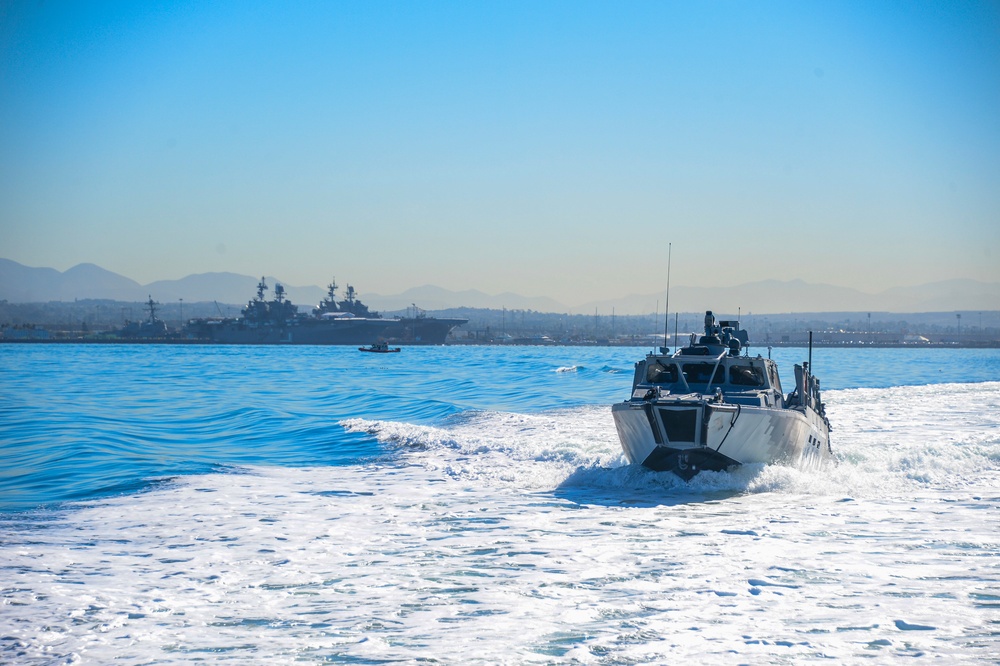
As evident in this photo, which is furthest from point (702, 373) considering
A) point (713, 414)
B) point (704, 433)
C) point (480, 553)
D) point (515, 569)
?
point (515, 569)

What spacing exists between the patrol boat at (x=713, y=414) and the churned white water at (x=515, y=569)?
46 centimetres

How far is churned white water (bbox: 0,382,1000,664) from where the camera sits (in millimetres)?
7668

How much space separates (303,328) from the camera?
174 metres

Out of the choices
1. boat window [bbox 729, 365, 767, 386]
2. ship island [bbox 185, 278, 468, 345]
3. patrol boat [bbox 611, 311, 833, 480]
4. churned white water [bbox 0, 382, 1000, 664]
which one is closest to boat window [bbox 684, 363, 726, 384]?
patrol boat [bbox 611, 311, 833, 480]

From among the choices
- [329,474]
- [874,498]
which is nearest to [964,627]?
[874,498]

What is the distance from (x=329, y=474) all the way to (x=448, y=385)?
1263 inches

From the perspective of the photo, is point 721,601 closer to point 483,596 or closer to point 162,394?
point 483,596

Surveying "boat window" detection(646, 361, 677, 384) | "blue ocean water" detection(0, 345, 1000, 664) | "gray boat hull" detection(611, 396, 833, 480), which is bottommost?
"blue ocean water" detection(0, 345, 1000, 664)

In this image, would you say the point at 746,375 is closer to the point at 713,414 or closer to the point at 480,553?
the point at 713,414

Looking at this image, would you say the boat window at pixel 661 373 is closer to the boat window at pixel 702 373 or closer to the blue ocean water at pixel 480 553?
the boat window at pixel 702 373

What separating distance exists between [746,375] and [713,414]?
2.60m

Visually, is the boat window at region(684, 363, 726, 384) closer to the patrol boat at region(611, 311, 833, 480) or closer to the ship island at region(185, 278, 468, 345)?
the patrol boat at region(611, 311, 833, 480)

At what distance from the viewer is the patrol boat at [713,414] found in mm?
15789

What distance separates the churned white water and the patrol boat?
459 millimetres
